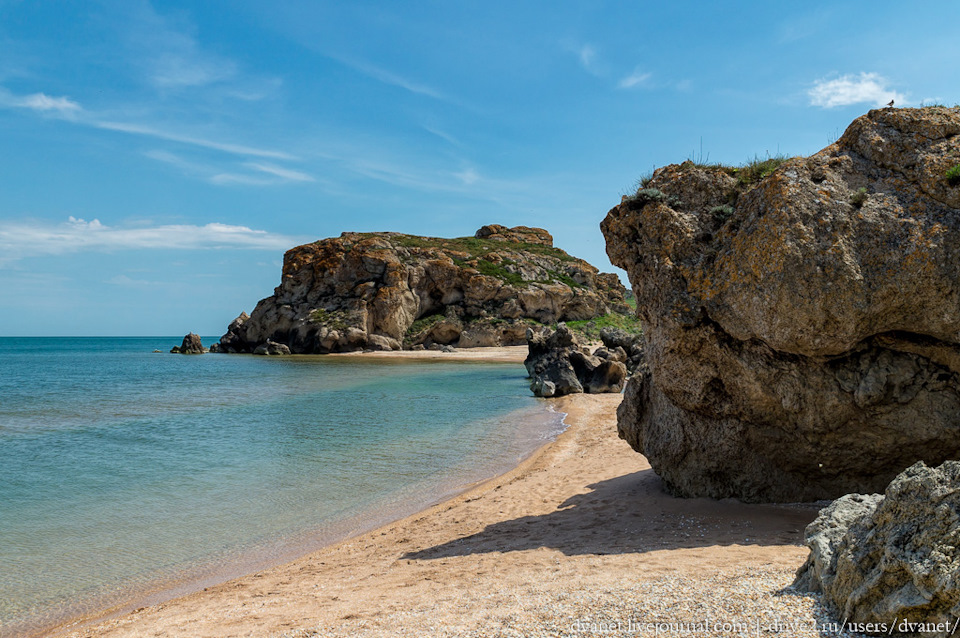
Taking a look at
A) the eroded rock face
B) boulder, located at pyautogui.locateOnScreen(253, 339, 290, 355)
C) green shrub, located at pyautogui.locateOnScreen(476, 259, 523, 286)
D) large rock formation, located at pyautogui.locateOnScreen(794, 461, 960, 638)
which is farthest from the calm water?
green shrub, located at pyautogui.locateOnScreen(476, 259, 523, 286)

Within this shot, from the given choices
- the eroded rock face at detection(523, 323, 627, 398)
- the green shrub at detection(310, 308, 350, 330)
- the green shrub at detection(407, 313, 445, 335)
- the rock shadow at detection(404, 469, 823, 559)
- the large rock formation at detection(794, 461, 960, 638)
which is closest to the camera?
the large rock formation at detection(794, 461, 960, 638)

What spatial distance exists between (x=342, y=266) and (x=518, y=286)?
21916mm

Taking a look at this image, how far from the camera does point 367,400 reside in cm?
2575

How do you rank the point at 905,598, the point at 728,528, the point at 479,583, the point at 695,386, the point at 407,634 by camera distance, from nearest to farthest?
the point at 905,598 → the point at 407,634 → the point at 479,583 → the point at 728,528 → the point at 695,386

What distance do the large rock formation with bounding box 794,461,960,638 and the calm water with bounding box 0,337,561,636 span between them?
746cm

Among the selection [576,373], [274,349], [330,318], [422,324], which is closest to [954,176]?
[576,373]

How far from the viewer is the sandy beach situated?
165 inches

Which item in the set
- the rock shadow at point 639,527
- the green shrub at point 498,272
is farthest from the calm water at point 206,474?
the green shrub at point 498,272

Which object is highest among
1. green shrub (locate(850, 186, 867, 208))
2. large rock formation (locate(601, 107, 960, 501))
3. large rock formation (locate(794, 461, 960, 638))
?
green shrub (locate(850, 186, 867, 208))

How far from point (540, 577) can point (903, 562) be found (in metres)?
3.13

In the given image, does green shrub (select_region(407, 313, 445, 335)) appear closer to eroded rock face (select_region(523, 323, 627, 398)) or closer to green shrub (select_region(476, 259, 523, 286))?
green shrub (select_region(476, 259, 523, 286))

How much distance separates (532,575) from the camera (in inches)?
227

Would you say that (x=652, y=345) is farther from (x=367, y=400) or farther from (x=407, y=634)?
(x=367, y=400)

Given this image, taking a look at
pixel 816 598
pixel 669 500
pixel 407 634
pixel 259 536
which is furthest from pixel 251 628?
pixel 669 500
